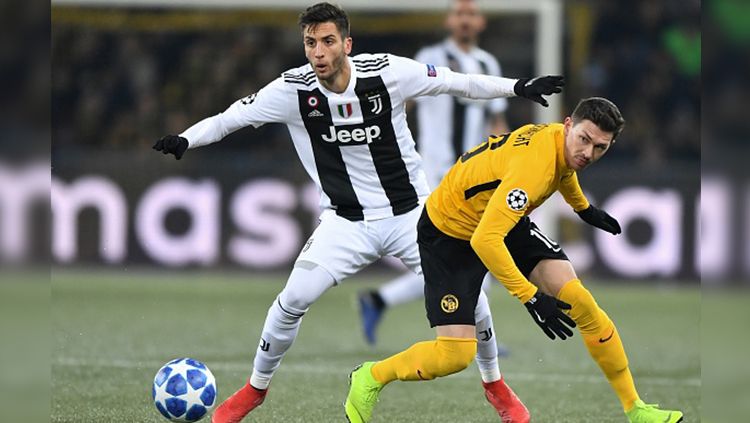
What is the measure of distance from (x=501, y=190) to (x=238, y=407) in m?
1.64

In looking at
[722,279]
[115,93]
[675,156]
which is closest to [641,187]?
[675,156]

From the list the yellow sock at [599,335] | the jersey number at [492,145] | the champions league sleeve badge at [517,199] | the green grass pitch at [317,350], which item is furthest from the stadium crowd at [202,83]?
the champions league sleeve badge at [517,199]

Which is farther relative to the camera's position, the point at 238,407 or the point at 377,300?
the point at 377,300

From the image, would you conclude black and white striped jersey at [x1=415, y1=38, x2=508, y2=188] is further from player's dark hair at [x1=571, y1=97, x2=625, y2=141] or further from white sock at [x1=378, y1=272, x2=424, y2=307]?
player's dark hair at [x1=571, y1=97, x2=625, y2=141]

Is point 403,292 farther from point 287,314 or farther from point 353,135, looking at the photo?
point 287,314

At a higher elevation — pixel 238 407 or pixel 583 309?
pixel 583 309

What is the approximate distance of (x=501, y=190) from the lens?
494 centimetres

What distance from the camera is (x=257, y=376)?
18.5 ft

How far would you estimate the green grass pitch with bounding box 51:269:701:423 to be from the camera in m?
6.27

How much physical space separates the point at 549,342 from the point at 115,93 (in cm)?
843

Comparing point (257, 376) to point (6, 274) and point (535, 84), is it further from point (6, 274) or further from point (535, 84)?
point (6, 274)

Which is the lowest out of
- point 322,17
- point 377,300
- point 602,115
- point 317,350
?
point 317,350

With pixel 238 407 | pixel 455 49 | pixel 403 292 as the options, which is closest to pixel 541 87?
pixel 238 407

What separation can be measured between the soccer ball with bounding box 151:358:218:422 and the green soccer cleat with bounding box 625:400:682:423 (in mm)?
1854
